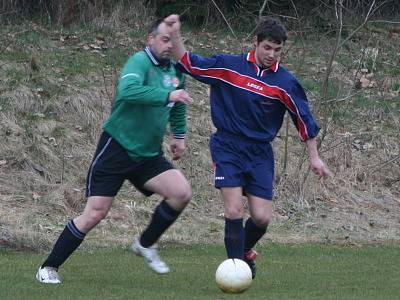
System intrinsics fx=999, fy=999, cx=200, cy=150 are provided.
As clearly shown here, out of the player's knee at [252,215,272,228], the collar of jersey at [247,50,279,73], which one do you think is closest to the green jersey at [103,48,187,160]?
the collar of jersey at [247,50,279,73]

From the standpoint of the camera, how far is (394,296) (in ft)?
23.7

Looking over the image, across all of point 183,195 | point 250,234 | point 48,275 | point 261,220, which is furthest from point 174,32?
point 48,275

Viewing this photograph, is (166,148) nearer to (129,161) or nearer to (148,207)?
(148,207)

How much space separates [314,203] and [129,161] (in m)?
5.74

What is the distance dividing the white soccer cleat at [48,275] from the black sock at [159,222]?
0.70 m

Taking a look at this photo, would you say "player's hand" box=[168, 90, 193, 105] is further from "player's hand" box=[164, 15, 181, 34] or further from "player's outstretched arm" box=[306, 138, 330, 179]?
"player's outstretched arm" box=[306, 138, 330, 179]

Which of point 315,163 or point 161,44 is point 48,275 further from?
point 315,163

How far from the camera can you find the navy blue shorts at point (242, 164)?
7.34m

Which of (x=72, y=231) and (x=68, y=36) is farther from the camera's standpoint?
(x=68, y=36)

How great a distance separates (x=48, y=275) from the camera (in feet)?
24.2

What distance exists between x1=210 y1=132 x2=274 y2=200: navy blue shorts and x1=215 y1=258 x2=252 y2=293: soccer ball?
2.02 feet

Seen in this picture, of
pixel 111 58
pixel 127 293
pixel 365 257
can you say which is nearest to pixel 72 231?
pixel 127 293

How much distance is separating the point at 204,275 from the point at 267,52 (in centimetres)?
201

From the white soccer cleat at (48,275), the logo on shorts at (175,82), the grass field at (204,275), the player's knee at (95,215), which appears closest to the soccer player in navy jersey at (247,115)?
the logo on shorts at (175,82)
